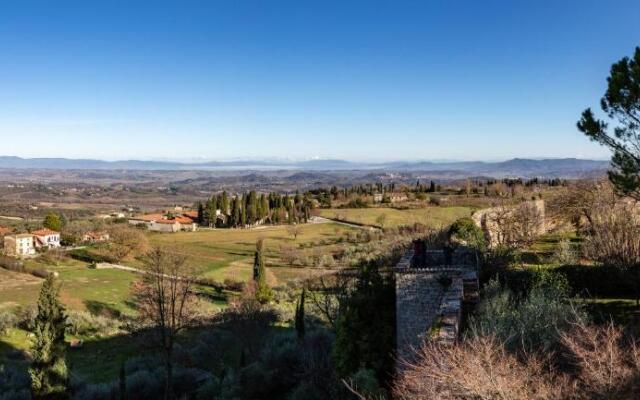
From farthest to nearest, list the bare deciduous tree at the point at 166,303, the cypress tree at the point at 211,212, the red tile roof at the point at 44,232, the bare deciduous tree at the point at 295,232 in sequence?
1. the cypress tree at the point at 211,212
2. the red tile roof at the point at 44,232
3. the bare deciduous tree at the point at 295,232
4. the bare deciduous tree at the point at 166,303

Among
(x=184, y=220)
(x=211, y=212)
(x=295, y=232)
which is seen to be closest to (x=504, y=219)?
(x=295, y=232)

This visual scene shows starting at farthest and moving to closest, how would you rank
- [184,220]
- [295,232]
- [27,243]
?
[184,220] → [295,232] → [27,243]

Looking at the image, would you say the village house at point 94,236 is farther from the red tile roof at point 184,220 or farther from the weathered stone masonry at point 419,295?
the weathered stone masonry at point 419,295

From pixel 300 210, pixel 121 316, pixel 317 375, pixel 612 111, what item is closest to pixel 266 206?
pixel 300 210

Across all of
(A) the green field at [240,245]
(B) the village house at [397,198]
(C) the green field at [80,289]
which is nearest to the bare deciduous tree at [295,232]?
(A) the green field at [240,245]

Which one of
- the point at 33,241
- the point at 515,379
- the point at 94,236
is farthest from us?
the point at 94,236

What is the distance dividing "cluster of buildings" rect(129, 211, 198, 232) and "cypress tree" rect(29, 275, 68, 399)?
57537mm

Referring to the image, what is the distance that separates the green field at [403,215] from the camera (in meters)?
52.0

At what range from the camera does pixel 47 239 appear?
218 feet

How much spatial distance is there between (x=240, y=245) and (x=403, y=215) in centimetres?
2042

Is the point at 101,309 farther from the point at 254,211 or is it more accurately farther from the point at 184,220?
the point at 184,220

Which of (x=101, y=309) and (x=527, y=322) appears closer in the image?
(x=527, y=322)

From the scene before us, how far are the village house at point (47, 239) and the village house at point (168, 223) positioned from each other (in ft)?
41.9

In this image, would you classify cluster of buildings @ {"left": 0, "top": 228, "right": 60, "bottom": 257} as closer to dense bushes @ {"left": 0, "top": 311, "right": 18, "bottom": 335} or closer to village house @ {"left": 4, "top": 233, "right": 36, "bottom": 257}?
village house @ {"left": 4, "top": 233, "right": 36, "bottom": 257}
